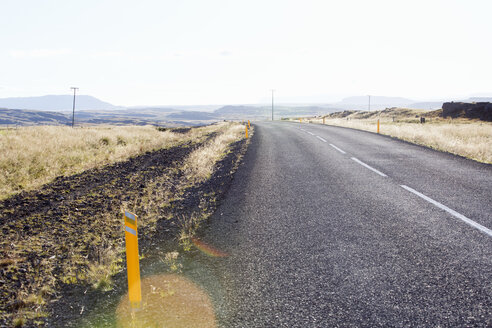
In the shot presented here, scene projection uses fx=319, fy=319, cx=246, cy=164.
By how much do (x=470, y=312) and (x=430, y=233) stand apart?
1.95 m

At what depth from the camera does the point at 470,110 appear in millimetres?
47469

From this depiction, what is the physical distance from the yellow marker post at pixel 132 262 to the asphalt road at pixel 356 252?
0.82m

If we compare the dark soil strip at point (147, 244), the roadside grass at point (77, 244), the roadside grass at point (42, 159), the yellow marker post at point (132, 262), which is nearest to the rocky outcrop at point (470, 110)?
the roadside grass at point (42, 159)

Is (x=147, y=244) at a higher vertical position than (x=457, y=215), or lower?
lower

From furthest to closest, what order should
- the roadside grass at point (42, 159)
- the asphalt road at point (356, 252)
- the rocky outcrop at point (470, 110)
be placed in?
the rocky outcrop at point (470, 110)
the roadside grass at point (42, 159)
the asphalt road at point (356, 252)

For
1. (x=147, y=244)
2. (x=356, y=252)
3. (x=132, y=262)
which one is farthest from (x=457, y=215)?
(x=132, y=262)

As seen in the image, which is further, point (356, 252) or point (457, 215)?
point (457, 215)

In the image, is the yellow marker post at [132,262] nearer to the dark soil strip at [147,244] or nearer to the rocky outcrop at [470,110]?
the dark soil strip at [147,244]

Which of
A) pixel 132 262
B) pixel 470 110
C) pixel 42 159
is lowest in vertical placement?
pixel 132 262

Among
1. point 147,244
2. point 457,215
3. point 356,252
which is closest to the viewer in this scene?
point 356,252

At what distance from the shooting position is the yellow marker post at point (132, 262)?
3.04 metres

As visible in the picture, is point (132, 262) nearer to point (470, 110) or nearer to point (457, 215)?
point (457, 215)

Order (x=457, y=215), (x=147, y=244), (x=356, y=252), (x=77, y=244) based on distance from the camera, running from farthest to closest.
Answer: (x=457, y=215) → (x=77, y=244) → (x=147, y=244) → (x=356, y=252)

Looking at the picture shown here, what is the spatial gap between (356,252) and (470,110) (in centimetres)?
5467
